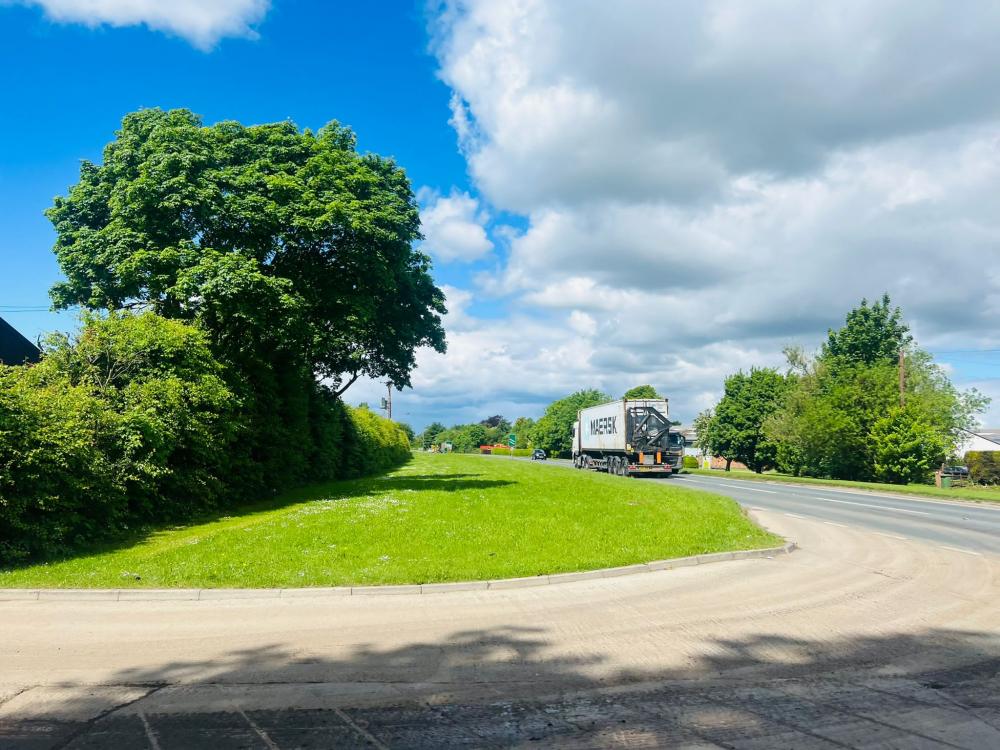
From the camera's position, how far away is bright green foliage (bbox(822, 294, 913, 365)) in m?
58.8

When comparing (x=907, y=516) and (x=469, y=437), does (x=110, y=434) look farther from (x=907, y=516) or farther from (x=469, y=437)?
(x=469, y=437)

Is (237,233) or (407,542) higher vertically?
(237,233)

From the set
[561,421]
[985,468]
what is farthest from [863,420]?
[561,421]

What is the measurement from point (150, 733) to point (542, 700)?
2658 mm

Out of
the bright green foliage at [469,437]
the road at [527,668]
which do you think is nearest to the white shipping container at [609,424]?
the road at [527,668]

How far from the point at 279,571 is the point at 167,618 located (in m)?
2.04

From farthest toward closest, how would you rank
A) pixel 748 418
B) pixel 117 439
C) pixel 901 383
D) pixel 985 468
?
pixel 748 418 → pixel 985 468 → pixel 901 383 → pixel 117 439

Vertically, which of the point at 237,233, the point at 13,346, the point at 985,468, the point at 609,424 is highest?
the point at 237,233

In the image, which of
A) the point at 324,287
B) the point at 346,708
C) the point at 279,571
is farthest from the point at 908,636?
the point at 324,287

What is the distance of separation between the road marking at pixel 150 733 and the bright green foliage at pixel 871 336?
6224cm

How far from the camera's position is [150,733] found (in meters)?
4.27

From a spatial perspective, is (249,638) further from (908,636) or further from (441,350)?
(441,350)

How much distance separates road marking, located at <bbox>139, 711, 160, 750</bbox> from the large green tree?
12.8 m

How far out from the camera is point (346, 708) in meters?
4.66
